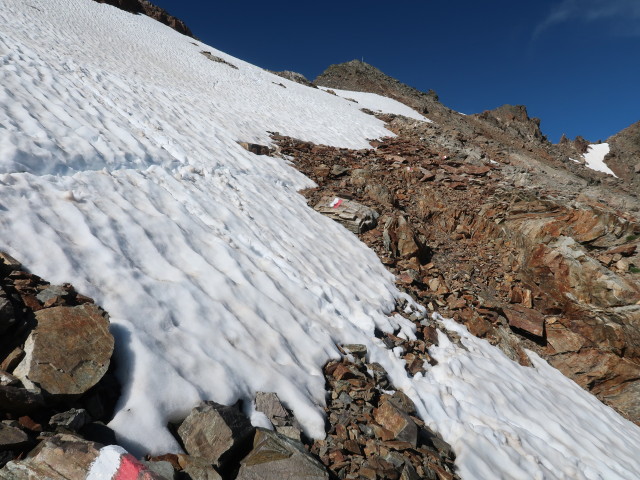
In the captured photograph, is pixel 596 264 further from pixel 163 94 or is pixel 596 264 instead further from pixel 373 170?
pixel 163 94

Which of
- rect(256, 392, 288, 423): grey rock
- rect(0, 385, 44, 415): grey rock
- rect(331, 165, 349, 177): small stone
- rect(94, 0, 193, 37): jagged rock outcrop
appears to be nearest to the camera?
rect(0, 385, 44, 415): grey rock

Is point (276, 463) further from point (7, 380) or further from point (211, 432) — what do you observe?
point (7, 380)

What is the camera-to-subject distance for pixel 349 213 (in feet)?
31.5

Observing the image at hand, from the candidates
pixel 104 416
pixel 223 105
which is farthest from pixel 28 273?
pixel 223 105

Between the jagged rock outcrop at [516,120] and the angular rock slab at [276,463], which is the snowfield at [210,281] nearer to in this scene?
the angular rock slab at [276,463]

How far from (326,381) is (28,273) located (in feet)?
11.6

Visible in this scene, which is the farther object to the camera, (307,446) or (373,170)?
(373,170)

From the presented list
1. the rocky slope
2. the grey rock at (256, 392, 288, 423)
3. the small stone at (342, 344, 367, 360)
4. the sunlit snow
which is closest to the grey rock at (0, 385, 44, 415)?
the grey rock at (256, 392, 288, 423)

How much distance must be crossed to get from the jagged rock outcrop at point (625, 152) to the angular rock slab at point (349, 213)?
57.0 m

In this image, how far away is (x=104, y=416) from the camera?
99.8 inches

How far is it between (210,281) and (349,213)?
18.7 feet

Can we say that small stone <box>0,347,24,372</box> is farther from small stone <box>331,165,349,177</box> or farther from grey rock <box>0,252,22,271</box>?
small stone <box>331,165,349,177</box>

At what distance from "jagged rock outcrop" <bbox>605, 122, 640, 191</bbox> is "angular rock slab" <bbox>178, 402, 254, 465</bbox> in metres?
63.5

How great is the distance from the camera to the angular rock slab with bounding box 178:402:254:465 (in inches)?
103
